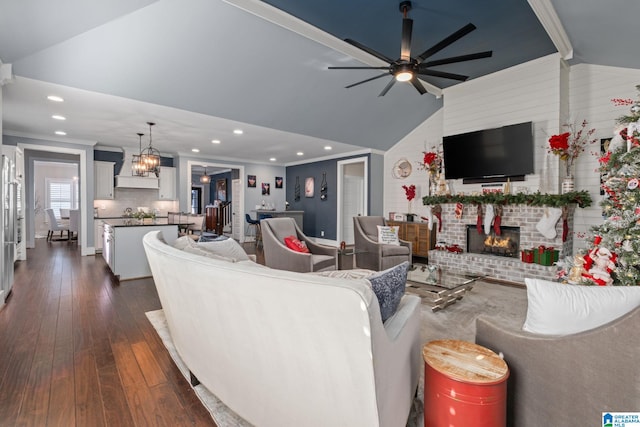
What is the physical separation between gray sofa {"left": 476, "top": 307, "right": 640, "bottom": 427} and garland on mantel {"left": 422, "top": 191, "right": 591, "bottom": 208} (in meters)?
3.72

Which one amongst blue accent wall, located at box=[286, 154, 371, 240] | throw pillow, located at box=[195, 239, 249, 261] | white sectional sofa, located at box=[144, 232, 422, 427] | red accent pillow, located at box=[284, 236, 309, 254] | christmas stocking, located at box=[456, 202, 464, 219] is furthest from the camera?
blue accent wall, located at box=[286, 154, 371, 240]

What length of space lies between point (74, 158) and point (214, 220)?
4317 millimetres

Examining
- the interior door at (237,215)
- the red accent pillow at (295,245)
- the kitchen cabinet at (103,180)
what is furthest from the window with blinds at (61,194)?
the red accent pillow at (295,245)

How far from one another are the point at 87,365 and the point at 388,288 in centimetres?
219

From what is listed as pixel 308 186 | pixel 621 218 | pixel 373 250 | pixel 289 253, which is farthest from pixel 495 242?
pixel 308 186

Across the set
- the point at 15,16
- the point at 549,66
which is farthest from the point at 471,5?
the point at 15,16

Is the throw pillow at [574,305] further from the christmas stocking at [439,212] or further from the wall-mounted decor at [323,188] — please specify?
the wall-mounted decor at [323,188]

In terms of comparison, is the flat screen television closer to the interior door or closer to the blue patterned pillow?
the blue patterned pillow

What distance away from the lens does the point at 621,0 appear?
264 cm

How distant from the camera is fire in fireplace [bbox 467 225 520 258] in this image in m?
4.75

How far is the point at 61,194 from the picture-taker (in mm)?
9953

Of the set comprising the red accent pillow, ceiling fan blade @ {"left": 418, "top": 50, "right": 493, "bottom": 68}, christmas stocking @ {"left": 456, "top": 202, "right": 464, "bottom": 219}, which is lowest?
the red accent pillow

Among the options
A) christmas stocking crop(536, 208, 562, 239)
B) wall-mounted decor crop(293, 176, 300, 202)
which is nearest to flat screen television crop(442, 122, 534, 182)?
christmas stocking crop(536, 208, 562, 239)

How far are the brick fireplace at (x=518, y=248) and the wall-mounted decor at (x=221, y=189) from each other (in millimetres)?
8106
